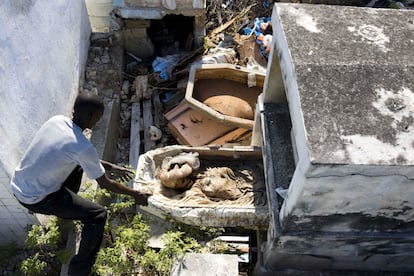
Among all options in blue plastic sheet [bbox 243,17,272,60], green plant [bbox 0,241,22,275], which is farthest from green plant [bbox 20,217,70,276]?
blue plastic sheet [bbox 243,17,272,60]

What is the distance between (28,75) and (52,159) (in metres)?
1.56

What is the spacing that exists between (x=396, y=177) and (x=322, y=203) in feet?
2.22

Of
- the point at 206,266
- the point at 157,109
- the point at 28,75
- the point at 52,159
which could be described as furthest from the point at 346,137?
the point at 157,109

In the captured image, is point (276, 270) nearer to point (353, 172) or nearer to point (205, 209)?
point (205, 209)

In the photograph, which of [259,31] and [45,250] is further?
[259,31]

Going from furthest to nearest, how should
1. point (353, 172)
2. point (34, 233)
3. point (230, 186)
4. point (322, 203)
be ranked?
point (230, 186)
point (34, 233)
point (322, 203)
point (353, 172)

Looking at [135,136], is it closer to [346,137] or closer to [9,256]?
[9,256]

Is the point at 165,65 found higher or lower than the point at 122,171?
lower

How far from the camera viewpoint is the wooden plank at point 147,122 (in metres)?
7.20

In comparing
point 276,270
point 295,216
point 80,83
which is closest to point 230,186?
point 276,270

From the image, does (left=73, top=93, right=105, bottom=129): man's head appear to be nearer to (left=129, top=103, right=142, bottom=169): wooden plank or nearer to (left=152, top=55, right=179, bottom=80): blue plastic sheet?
(left=129, top=103, right=142, bottom=169): wooden plank

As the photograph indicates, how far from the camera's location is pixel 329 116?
3.27m

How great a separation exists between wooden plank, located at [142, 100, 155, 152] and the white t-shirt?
10.1ft

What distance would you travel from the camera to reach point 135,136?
7.34 metres
